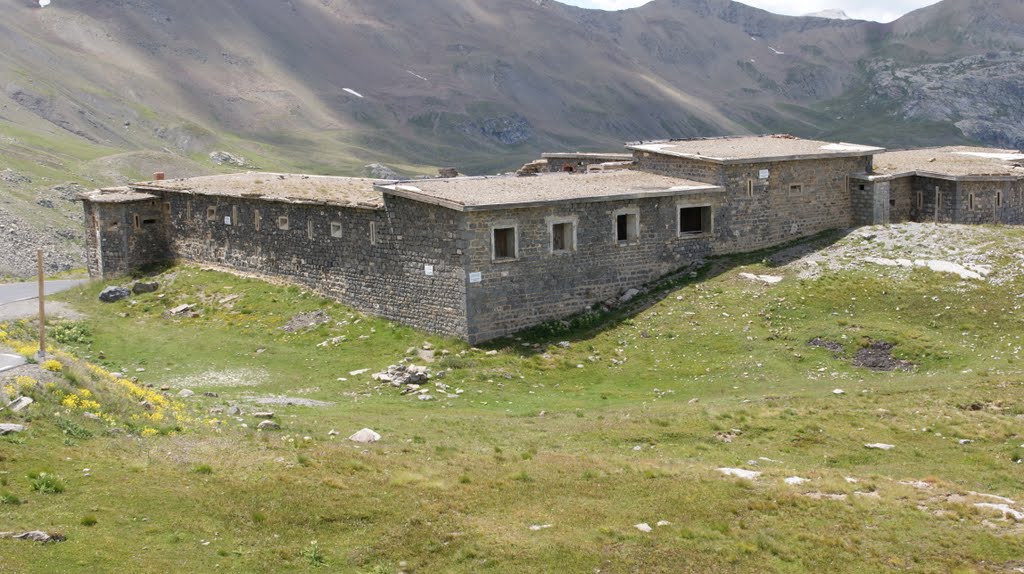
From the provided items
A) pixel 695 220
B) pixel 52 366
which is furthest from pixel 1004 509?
pixel 695 220

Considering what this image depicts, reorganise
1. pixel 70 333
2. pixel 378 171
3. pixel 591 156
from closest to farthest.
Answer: pixel 70 333
pixel 591 156
pixel 378 171

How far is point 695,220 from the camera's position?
130ft

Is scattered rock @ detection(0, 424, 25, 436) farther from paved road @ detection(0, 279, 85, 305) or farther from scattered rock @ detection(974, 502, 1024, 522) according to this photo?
paved road @ detection(0, 279, 85, 305)

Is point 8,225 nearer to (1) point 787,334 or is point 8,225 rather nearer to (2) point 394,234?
(2) point 394,234

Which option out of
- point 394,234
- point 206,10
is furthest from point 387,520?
point 206,10

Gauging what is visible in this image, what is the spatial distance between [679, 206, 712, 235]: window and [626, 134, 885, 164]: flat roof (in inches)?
68.5

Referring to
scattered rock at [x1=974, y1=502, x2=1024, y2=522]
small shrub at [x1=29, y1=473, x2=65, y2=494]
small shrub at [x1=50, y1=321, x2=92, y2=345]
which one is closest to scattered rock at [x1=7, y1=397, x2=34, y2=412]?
small shrub at [x1=29, y1=473, x2=65, y2=494]

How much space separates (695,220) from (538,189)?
6602 millimetres

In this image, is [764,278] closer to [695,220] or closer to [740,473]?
[695,220]

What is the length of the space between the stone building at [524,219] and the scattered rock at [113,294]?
318cm

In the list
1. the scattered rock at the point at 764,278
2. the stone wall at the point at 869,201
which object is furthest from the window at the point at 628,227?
the stone wall at the point at 869,201

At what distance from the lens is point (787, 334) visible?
105ft

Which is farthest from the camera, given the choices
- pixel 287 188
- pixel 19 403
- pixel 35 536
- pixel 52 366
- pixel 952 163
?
pixel 952 163

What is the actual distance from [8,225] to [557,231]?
46.1 metres
